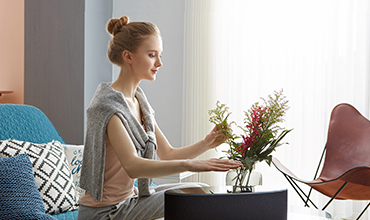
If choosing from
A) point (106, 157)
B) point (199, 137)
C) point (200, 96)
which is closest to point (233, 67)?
point (200, 96)

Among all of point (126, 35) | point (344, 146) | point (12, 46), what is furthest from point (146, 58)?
point (12, 46)

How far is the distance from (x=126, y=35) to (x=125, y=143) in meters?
0.49

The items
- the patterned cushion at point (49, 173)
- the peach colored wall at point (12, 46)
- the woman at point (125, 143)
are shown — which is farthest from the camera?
the peach colored wall at point (12, 46)

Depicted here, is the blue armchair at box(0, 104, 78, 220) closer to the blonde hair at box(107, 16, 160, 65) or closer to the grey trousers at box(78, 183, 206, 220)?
the grey trousers at box(78, 183, 206, 220)

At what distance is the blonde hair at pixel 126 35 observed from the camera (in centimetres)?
162

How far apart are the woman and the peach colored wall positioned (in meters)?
2.25

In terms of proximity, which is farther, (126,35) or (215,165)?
(126,35)

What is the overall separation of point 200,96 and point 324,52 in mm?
1096

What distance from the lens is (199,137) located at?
136 inches

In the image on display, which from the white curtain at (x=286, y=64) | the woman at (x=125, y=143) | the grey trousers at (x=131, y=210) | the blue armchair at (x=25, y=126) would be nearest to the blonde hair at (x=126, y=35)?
the woman at (x=125, y=143)

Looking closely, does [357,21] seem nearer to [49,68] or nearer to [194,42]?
[194,42]

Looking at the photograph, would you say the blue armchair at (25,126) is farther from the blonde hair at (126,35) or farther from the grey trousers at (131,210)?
the blonde hair at (126,35)

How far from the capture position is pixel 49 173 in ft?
6.37

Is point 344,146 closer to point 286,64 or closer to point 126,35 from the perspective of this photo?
point 286,64
